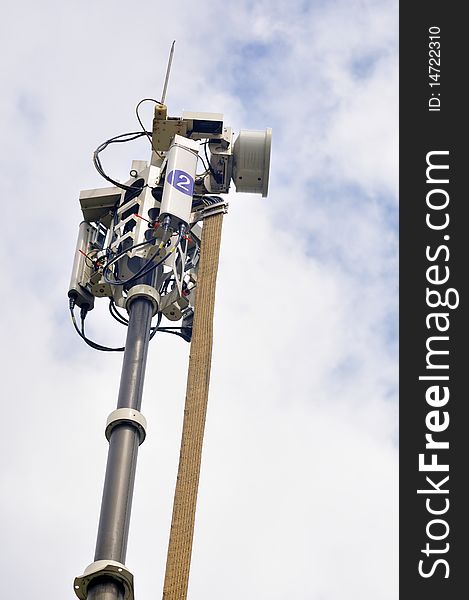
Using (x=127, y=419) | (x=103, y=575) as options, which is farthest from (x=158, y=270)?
(x=103, y=575)

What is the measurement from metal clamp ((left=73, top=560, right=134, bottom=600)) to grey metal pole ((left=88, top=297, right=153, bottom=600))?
6cm

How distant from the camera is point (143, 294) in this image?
2105 cm

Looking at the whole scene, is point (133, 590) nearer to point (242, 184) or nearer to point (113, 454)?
point (113, 454)

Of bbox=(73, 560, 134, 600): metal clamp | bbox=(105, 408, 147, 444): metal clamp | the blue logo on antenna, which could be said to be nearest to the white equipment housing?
the blue logo on antenna

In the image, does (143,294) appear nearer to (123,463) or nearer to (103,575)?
(123,463)

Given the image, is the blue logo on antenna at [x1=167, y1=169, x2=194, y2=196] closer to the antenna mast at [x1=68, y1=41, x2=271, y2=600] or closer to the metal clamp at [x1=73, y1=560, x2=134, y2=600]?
the antenna mast at [x1=68, y1=41, x2=271, y2=600]

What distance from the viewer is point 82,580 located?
55.6 feet

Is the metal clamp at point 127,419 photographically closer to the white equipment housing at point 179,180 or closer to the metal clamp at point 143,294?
the metal clamp at point 143,294

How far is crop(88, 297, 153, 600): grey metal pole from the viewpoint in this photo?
17188 mm

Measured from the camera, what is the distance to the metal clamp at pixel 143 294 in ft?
69.1

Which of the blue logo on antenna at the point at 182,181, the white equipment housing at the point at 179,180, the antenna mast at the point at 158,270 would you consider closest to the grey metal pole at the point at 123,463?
A: the antenna mast at the point at 158,270

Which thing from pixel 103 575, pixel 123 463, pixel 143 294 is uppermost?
pixel 143 294

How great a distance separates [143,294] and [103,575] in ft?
17.4

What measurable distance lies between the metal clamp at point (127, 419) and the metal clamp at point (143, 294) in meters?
2.55
